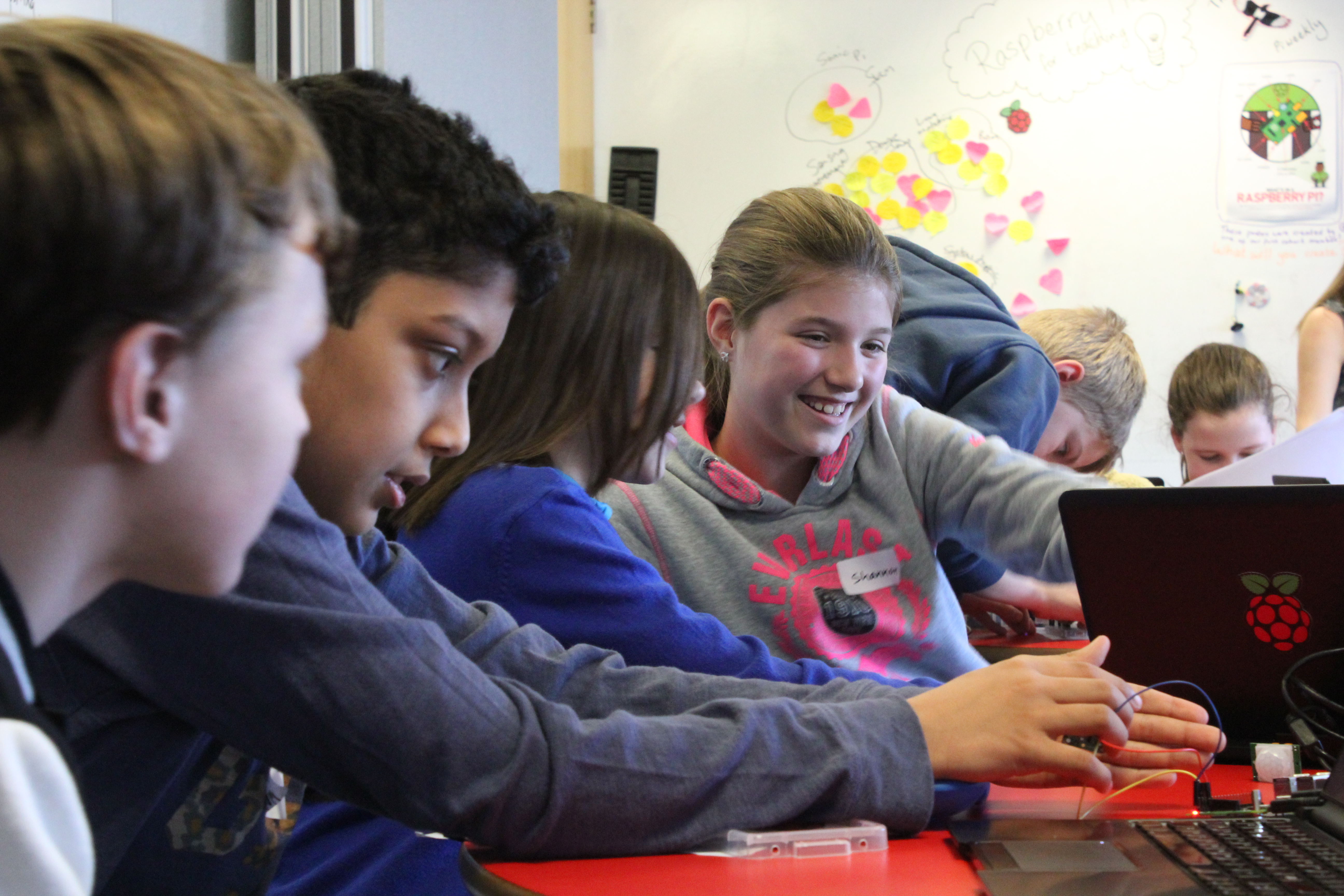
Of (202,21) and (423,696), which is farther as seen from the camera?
(202,21)

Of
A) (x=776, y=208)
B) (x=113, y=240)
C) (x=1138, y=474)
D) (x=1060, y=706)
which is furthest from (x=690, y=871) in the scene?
(x=1138, y=474)

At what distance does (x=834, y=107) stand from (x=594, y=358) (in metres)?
2.44

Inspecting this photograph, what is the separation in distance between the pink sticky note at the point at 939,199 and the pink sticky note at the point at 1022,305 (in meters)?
0.32

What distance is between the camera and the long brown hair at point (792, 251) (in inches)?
55.1

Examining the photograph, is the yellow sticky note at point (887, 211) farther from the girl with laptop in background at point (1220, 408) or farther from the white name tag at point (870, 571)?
the white name tag at point (870, 571)

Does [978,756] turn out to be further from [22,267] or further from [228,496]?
[22,267]

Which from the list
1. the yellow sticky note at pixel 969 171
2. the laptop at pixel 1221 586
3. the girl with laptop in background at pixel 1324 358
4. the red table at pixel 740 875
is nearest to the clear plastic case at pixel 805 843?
the red table at pixel 740 875

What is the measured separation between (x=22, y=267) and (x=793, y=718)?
507mm

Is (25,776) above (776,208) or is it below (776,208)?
below

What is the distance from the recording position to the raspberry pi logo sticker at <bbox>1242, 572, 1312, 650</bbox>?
34.4 inches

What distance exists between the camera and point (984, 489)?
4.45 feet

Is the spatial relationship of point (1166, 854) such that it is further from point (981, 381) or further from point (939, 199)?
point (939, 199)

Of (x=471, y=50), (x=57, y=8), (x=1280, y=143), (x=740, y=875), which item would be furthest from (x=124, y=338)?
(x=1280, y=143)

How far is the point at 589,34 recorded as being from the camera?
3.38 m
